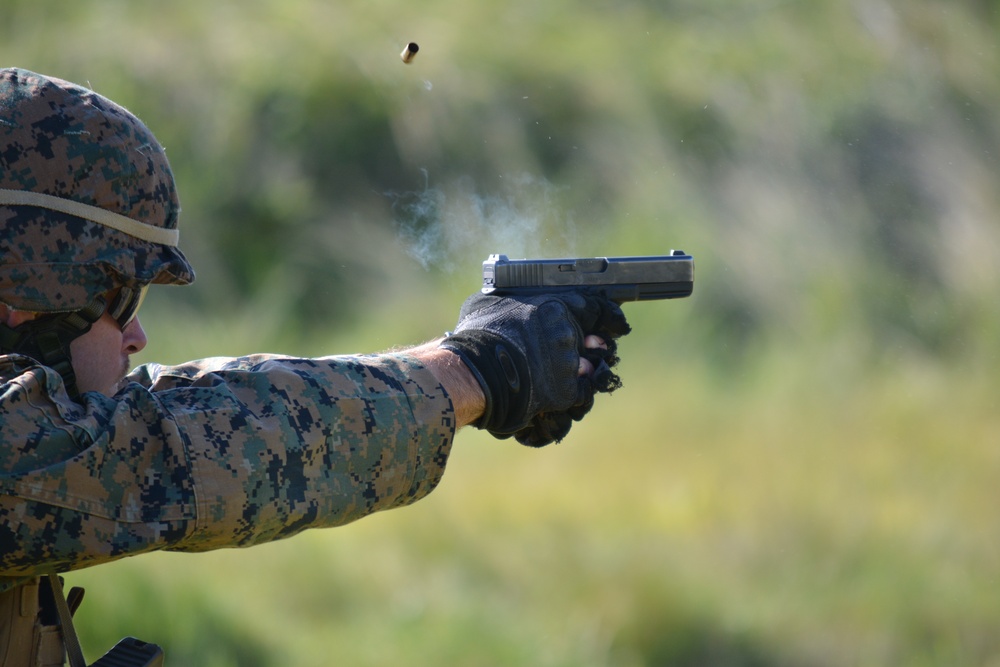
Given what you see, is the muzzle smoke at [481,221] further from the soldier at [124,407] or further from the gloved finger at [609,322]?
the soldier at [124,407]

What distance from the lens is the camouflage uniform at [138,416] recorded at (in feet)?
5.64

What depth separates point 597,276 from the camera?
8.90ft

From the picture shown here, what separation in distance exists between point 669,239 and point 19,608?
4.97 m

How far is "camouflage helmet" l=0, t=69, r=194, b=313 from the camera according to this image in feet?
6.14

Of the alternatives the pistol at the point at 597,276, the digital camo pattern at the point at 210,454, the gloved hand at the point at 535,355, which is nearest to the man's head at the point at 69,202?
the digital camo pattern at the point at 210,454

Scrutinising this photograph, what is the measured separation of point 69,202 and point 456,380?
0.77 meters

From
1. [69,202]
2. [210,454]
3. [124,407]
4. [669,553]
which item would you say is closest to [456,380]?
[210,454]

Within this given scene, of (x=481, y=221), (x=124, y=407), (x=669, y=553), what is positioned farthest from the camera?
(x=481, y=221)

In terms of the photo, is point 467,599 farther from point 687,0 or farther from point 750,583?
point 687,0

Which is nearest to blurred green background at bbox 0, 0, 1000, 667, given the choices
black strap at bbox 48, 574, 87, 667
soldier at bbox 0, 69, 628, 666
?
black strap at bbox 48, 574, 87, 667

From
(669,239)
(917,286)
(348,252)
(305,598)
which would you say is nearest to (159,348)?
(348,252)

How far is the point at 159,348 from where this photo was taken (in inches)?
247

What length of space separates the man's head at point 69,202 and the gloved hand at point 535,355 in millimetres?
662

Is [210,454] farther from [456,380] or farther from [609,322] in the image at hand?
[609,322]
